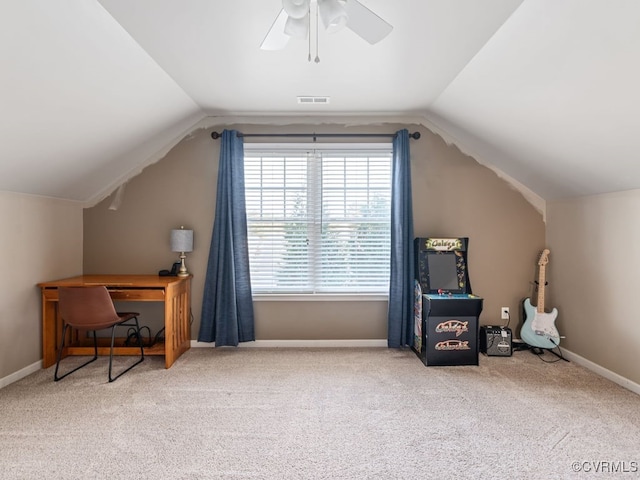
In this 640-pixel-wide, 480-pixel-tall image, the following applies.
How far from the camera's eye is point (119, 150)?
3.46 m

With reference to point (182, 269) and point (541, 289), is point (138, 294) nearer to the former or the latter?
point (182, 269)

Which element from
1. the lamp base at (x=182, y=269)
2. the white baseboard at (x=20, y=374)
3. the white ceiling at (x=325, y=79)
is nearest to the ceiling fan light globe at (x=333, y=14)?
the white ceiling at (x=325, y=79)

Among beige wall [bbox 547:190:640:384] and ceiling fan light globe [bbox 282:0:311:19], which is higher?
ceiling fan light globe [bbox 282:0:311:19]

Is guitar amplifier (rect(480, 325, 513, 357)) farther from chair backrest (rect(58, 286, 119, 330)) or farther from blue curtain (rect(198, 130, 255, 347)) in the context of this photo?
chair backrest (rect(58, 286, 119, 330))

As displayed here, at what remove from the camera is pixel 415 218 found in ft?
12.8

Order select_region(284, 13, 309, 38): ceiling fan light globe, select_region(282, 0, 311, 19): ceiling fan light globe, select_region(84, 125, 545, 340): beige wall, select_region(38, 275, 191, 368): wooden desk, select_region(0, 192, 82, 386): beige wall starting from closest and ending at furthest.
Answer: select_region(282, 0, 311, 19): ceiling fan light globe
select_region(284, 13, 309, 38): ceiling fan light globe
select_region(0, 192, 82, 386): beige wall
select_region(38, 275, 191, 368): wooden desk
select_region(84, 125, 545, 340): beige wall

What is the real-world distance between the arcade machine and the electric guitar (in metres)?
0.72

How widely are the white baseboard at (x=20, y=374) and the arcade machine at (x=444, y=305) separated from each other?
356cm

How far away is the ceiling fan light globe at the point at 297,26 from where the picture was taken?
177cm

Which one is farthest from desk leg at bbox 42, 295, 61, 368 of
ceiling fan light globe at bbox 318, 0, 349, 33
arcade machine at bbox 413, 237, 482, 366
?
arcade machine at bbox 413, 237, 482, 366

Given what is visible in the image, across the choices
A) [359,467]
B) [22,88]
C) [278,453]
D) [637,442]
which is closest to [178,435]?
[278,453]

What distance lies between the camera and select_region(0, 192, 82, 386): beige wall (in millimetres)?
2961

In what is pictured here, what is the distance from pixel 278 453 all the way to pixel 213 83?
9.40 ft

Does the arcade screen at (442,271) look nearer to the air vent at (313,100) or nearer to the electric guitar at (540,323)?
the electric guitar at (540,323)
